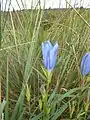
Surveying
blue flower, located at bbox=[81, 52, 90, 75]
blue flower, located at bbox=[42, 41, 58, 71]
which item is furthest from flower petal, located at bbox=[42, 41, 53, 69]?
blue flower, located at bbox=[81, 52, 90, 75]

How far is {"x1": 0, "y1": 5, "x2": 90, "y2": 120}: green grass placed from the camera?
109cm

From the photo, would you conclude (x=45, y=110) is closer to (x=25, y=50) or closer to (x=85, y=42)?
(x=25, y=50)

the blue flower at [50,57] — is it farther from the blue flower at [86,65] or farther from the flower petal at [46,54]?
the blue flower at [86,65]

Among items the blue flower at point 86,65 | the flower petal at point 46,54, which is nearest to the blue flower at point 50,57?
the flower petal at point 46,54

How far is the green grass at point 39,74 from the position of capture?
1.09 m

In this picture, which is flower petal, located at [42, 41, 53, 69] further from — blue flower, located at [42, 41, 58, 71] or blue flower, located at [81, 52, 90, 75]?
blue flower, located at [81, 52, 90, 75]

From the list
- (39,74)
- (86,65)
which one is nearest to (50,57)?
(86,65)

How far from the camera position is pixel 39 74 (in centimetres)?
130

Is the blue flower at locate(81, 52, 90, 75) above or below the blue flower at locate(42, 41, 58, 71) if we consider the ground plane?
below

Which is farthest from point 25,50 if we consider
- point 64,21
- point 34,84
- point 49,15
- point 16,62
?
point 49,15

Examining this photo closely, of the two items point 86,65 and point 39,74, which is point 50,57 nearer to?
point 86,65

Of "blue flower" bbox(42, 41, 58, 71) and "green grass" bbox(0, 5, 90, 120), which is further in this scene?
"green grass" bbox(0, 5, 90, 120)

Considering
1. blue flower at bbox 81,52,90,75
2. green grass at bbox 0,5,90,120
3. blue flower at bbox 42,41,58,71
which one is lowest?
green grass at bbox 0,5,90,120

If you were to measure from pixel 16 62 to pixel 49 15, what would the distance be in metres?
1.08
